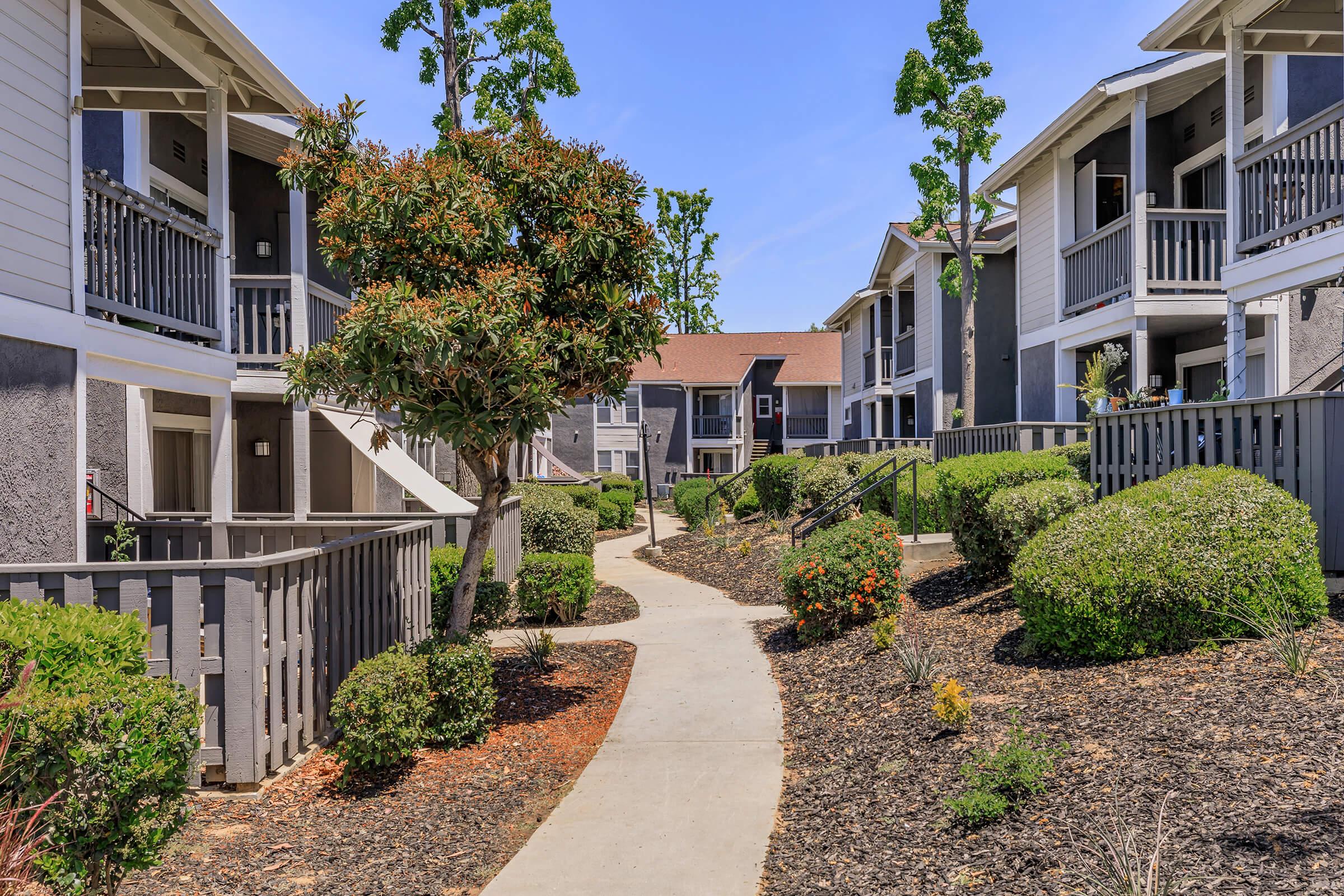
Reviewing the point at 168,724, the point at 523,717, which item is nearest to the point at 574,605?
the point at 523,717

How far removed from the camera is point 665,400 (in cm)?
4194

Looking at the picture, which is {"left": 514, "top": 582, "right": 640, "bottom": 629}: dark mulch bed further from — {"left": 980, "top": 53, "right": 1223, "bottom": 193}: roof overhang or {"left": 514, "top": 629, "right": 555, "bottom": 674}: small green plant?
{"left": 980, "top": 53, "right": 1223, "bottom": 193}: roof overhang

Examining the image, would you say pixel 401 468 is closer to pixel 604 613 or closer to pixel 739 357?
pixel 604 613

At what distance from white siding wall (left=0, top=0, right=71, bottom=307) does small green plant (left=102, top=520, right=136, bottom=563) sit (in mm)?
2664

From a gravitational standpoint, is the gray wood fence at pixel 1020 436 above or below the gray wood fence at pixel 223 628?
above

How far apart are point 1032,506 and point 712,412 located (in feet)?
111

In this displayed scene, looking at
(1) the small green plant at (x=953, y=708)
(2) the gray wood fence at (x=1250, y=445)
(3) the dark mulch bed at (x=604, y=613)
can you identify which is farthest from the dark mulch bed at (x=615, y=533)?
(1) the small green plant at (x=953, y=708)

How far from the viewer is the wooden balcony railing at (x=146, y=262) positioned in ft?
25.4

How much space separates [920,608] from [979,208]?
12087 mm

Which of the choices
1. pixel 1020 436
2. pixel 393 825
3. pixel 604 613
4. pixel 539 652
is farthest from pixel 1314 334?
pixel 393 825

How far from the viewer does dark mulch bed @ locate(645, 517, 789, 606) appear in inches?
534

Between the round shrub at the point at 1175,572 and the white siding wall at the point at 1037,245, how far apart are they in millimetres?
10991

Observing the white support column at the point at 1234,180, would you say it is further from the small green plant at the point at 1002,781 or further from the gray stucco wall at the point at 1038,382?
the small green plant at the point at 1002,781

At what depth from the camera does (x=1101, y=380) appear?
13000mm
